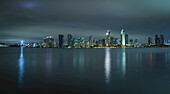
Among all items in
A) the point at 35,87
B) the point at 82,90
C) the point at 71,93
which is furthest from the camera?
the point at 35,87

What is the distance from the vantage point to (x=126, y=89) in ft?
36.1

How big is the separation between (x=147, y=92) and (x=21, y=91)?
9.67m

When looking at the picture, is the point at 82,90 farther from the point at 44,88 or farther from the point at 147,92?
the point at 147,92

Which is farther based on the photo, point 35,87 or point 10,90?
point 35,87

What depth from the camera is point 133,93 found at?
33.0 feet

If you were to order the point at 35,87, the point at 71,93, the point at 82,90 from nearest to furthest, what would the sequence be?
1. the point at 71,93
2. the point at 82,90
3. the point at 35,87

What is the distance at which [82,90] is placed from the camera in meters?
10.7

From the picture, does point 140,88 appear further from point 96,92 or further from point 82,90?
point 82,90

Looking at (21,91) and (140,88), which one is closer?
(21,91)

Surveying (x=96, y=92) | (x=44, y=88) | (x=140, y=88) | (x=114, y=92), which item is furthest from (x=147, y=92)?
(x=44, y=88)

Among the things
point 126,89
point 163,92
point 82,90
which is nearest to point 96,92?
point 82,90

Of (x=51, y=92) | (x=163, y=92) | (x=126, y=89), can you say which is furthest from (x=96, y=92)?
(x=163, y=92)

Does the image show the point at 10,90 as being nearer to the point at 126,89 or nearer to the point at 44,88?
the point at 44,88

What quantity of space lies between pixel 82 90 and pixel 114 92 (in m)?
2.48
